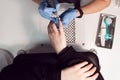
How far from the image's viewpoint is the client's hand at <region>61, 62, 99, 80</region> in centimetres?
120

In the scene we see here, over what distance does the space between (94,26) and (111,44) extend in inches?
6.2

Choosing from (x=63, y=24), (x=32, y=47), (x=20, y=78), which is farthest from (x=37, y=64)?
(x=32, y=47)

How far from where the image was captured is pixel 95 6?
55.7 inches

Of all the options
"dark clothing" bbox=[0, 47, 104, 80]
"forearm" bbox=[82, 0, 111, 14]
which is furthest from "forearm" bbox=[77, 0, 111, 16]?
"dark clothing" bbox=[0, 47, 104, 80]

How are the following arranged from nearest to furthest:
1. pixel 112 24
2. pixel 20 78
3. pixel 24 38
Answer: pixel 20 78 < pixel 112 24 < pixel 24 38

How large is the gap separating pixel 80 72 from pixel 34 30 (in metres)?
0.52

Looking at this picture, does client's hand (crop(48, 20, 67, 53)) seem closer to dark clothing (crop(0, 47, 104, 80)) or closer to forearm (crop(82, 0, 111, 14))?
dark clothing (crop(0, 47, 104, 80))

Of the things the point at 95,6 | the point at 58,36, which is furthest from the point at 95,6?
the point at 58,36

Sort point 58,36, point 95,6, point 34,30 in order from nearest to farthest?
point 58,36, point 95,6, point 34,30

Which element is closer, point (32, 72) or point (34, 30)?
point (32, 72)

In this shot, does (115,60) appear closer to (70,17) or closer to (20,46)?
(70,17)

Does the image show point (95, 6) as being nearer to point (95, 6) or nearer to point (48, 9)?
point (95, 6)

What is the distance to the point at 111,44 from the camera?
5.04ft

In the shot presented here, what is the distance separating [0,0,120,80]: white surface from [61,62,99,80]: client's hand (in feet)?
1.16
